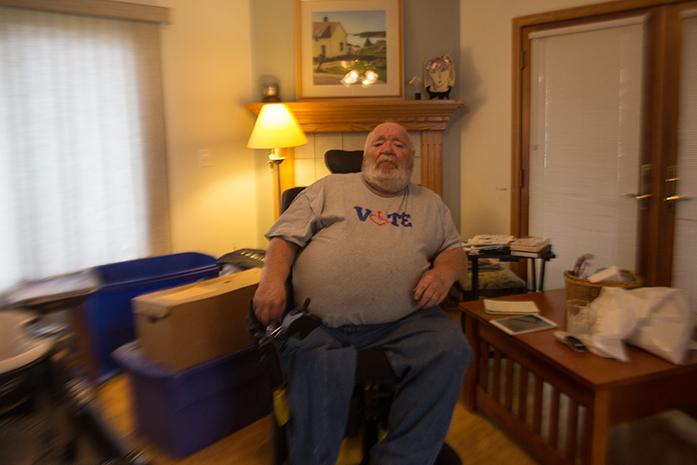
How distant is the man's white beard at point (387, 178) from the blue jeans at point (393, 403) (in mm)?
611

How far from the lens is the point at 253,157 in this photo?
350cm

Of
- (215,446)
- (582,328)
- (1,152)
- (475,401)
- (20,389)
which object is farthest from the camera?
(1,152)

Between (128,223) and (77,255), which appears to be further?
(128,223)

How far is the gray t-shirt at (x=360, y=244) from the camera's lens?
1673mm

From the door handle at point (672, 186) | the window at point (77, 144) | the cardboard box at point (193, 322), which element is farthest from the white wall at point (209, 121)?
the door handle at point (672, 186)

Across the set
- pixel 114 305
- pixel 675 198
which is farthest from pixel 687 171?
pixel 114 305

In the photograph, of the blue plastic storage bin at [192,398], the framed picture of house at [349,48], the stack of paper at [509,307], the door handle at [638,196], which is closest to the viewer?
the blue plastic storage bin at [192,398]

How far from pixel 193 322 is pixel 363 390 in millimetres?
681

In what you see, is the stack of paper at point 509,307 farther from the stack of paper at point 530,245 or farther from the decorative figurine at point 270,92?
the decorative figurine at point 270,92

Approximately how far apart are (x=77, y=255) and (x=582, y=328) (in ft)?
8.19

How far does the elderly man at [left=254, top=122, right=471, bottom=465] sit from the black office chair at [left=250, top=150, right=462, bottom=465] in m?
0.03

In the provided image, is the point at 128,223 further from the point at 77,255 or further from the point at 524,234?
the point at 524,234

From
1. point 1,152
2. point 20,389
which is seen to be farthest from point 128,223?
point 20,389

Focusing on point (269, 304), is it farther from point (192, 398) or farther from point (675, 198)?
point (675, 198)
